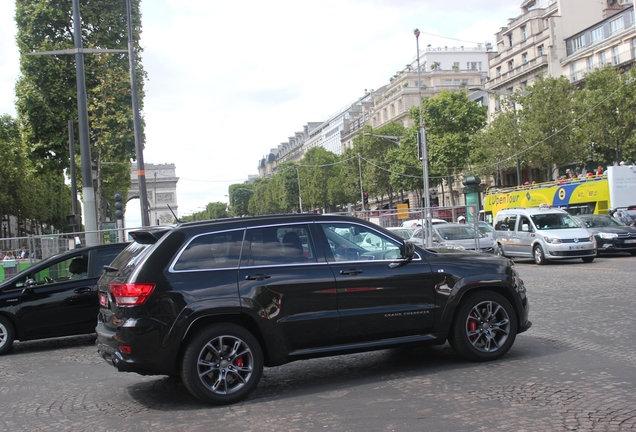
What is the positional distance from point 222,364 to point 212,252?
1.05 m

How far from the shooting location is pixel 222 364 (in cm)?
643

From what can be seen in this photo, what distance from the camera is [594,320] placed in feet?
32.2

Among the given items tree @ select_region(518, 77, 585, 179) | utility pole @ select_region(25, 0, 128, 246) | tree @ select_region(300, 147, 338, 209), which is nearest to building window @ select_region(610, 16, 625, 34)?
tree @ select_region(518, 77, 585, 179)

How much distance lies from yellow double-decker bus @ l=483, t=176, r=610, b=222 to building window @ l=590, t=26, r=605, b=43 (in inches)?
1109

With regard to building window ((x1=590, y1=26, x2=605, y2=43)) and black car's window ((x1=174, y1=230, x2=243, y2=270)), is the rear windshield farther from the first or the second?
building window ((x1=590, y1=26, x2=605, y2=43))

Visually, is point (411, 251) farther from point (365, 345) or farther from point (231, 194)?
point (231, 194)

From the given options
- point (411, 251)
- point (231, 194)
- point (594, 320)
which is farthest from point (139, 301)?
point (231, 194)

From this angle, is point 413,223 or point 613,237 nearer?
point 413,223

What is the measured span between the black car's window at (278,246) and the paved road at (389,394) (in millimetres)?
1299

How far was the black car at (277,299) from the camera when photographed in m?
6.32

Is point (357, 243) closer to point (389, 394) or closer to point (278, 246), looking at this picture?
point (278, 246)

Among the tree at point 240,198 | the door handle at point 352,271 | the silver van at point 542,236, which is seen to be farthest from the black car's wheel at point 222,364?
the tree at point 240,198

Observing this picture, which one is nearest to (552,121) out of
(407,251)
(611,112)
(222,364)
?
(611,112)

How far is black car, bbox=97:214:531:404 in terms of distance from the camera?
6316mm
